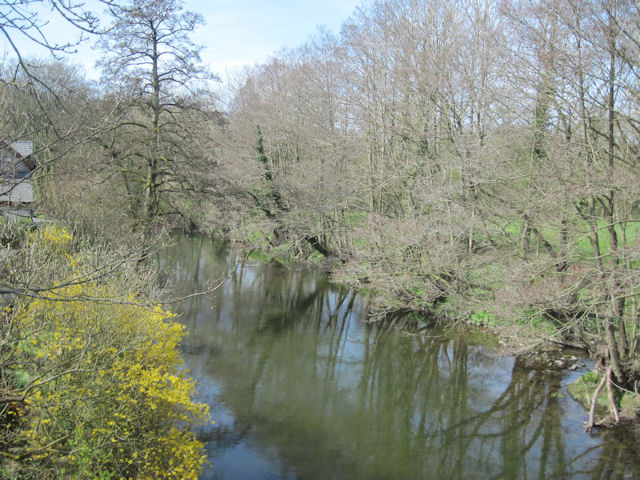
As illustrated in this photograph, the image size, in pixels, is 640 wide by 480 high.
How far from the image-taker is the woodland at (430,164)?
9.88 metres

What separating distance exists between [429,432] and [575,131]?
24.5 feet

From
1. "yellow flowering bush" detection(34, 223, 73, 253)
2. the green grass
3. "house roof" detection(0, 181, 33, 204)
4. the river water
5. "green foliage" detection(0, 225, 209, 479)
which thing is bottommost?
the river water

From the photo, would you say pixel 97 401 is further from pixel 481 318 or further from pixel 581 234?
pixel 481 318

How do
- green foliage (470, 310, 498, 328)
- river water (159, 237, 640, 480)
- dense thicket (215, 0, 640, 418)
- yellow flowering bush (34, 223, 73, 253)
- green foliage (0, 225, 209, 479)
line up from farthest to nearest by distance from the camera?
green foliage (470, 310, 498, 328) < yellow flowering bush (34, 223, 73, 253) < dense thicket (215, 0, 640, 418) < river water (159, 237, 640, 480) < green foliage (0, 225, 209, 479)

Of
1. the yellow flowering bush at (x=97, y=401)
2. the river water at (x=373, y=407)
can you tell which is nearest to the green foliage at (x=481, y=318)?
the river water at (x=373, y=407)

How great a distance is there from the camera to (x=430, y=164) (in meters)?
16.2

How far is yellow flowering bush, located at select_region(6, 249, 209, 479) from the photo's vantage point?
5750 mm

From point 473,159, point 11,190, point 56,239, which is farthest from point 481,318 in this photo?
point 11,190

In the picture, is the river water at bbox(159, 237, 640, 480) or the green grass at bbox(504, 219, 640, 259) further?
the green grass at bbox(504, 219, 640, 259)

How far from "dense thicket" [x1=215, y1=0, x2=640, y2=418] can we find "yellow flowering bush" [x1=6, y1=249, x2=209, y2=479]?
26.0 ft

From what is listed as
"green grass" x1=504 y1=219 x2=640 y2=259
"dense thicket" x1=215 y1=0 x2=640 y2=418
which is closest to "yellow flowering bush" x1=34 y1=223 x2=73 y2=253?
"dense thicket" x1=215 y1=0 x2=640 y2=418

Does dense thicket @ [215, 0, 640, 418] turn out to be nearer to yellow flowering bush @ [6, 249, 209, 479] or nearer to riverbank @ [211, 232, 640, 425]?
riverbank @ [211, 232, 640, 425]

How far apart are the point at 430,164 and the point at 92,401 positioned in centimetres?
1287

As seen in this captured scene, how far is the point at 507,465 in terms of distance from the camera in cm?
884
